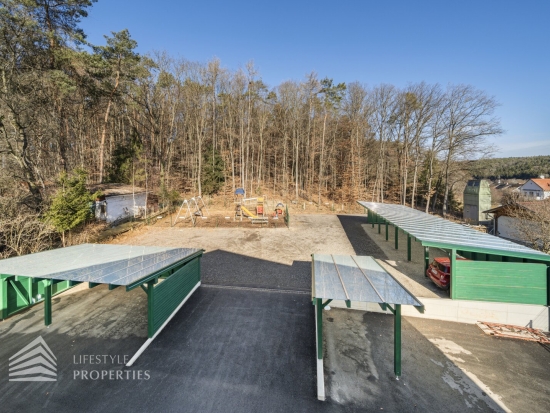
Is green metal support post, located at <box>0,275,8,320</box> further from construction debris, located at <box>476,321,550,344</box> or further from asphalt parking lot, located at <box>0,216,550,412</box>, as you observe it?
construction debris, located at <box>476,321,550,344</box>

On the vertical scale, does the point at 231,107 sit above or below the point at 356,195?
above

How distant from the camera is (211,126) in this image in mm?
26438

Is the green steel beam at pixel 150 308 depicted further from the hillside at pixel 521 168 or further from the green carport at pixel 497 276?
the hillside at pixel 521 168

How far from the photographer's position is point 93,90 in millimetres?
15156

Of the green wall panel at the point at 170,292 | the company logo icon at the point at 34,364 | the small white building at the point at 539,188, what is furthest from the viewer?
the small white building at the point at 539,188

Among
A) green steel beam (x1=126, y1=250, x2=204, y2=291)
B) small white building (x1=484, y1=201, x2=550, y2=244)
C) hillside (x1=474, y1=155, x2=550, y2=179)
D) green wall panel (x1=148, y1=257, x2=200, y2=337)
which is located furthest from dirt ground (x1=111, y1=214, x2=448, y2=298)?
hillside (x1=474, y1=155, x2=550, y2=179)

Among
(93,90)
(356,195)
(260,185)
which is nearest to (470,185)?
(356,195)

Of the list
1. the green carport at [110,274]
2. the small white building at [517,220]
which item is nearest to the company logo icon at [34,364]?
the green carport at [110,274]

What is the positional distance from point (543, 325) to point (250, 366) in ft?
23.9

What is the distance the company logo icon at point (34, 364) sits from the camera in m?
3.94

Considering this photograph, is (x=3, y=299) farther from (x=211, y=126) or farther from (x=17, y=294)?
(x=211, y=126)

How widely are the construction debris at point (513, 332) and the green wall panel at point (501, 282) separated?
1.99 ft

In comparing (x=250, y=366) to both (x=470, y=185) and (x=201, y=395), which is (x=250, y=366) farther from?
(x=470, y=185)

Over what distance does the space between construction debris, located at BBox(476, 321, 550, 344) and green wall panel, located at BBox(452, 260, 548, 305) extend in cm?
61
